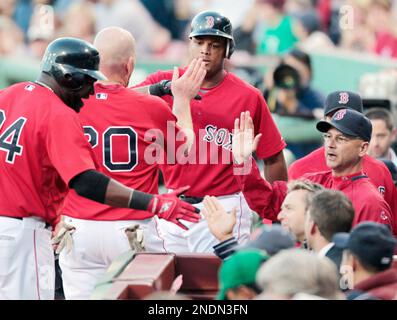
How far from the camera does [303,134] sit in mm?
13680

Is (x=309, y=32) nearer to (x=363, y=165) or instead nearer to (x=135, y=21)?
(x=135, y=21)

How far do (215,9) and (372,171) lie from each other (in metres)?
9.14

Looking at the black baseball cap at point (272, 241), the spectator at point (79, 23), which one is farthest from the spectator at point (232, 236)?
the spectator at point (79, 23)

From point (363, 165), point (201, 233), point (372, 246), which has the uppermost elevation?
point (372, 246)

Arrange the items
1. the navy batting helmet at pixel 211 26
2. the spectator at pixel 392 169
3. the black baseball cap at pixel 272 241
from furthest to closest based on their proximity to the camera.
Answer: the spectator at pixel 392 169, the navy batting helmet at pixel 211 26, the black baseball cap at pixel 272 241

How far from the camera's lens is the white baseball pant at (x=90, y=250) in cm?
768

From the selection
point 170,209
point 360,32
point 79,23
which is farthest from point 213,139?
point 360,32

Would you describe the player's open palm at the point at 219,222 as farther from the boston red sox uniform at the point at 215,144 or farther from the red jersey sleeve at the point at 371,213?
the boston red sox uniform at the point at 215,144

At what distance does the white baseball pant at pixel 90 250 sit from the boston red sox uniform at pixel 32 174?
48cm

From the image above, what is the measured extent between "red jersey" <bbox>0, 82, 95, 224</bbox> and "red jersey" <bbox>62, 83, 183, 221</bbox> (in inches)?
22.8

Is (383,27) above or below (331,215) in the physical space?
below

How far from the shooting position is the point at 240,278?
554cm

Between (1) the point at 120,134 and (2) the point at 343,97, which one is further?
(2) the point at 343,97
